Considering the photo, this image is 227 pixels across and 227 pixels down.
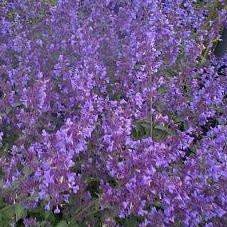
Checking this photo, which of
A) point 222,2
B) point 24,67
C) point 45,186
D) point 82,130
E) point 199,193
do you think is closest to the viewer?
point 45,186

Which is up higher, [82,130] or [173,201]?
[82,130]

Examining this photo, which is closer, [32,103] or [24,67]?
[32,103]

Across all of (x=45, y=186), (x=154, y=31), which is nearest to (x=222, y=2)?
(x=154, y=31)

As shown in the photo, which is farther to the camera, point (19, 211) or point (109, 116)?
point (109, 116)

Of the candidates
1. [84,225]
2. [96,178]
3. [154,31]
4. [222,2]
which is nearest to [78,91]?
[96,178]

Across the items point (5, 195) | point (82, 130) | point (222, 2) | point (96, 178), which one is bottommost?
point (222, 2)

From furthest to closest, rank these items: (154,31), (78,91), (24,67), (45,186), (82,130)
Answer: (154,31) < (24,67) < (78,91) < (82,130) < (45,186)

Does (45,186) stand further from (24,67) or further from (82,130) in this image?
(24,67)
